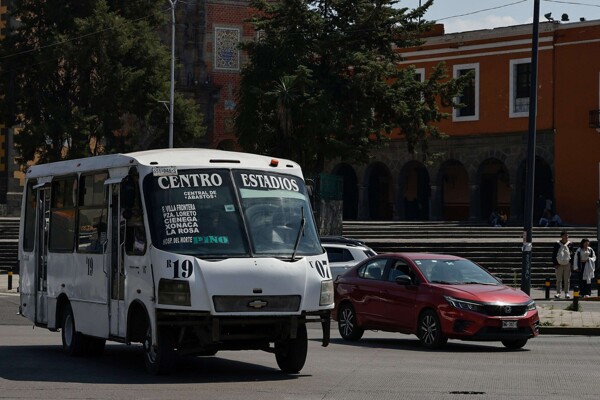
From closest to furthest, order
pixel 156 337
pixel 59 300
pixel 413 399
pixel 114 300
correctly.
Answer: pixel 413 399, pixel 156 337, pixel 114 300, pixel 59 300

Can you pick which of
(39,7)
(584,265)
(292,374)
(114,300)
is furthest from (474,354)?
(39,7)

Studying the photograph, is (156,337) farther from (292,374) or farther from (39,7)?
(39,7)

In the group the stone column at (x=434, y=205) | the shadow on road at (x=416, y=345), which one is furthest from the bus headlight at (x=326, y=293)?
the stone column at (x=434, y=205)

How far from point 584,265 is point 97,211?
21183mm

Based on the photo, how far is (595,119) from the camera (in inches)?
2211

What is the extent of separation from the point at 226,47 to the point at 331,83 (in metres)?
26.5

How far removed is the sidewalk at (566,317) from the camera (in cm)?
2488

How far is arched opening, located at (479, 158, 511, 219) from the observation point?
62.3 metres

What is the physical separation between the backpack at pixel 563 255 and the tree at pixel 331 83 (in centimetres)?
1394

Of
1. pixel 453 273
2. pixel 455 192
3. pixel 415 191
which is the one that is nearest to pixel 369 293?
pixel 453 273

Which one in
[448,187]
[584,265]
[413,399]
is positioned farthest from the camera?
[448,187]

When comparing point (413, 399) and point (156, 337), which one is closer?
point (413, 399)

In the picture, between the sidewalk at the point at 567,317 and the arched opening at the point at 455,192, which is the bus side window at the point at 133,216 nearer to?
the sidewalk at the point at 567,317

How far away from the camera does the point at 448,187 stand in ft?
216
